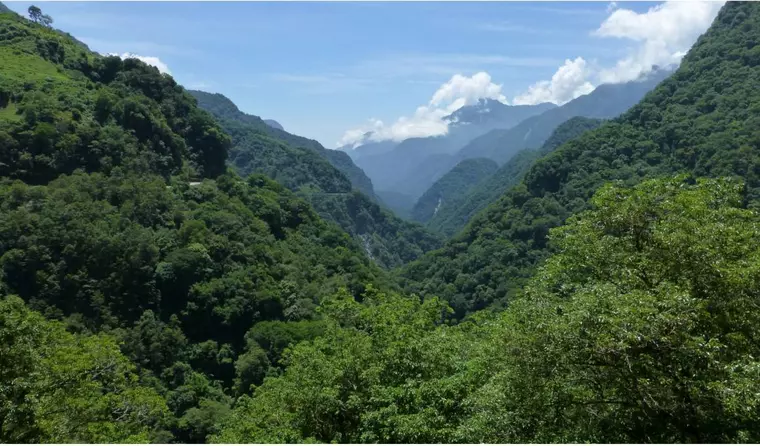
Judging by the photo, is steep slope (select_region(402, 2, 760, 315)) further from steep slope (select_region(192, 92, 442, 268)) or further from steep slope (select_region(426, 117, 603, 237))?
steep slope (select_region(426, 117, 603, 237))

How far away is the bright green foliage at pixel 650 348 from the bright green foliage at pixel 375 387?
3.70 ft

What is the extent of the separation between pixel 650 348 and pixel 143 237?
43483 mm

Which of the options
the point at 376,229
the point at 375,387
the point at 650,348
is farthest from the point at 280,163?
the point at 650,348

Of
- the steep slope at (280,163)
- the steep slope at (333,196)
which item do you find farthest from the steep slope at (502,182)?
the steep slope at (280,163)

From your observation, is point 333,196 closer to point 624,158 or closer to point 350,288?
point 624,158

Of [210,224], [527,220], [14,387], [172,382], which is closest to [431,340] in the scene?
[14,387]

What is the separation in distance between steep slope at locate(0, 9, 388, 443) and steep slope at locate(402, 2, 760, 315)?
619 inches

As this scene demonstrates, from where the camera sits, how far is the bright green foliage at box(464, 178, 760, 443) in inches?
312

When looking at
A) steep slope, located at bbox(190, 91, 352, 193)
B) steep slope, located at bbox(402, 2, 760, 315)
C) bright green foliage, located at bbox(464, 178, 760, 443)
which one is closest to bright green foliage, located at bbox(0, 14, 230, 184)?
steep slope, located at bbox(402, 2, 760, 315)

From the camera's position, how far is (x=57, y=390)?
13.9m

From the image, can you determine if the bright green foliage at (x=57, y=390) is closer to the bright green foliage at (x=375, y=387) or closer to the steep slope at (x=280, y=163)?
the bright green foliage at (x=375, y=387)

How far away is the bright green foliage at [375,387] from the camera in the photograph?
11023 mm

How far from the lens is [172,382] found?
127 ft

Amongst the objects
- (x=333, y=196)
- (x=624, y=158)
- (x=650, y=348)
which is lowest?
(x=333, y=196)
